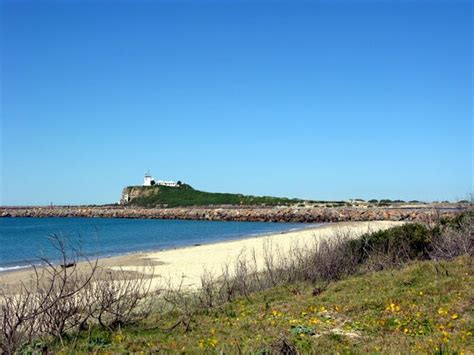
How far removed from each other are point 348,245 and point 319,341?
9.66 m

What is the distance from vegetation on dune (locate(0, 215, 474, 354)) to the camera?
26.9ft

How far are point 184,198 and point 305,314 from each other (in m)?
137

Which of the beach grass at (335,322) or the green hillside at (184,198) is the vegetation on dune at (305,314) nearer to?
the beach grass at (335,322)

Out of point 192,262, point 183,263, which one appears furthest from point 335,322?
point 192,262

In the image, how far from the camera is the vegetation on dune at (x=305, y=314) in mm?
8203

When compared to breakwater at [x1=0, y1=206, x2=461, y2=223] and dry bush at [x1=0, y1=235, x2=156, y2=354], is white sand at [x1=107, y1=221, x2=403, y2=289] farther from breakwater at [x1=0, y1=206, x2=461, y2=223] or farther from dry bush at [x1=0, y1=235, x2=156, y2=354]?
breakwater at [x1=0, y1=206, x2=461, y2=223]

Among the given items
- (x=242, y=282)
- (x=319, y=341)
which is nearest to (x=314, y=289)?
(x=242, y=282)

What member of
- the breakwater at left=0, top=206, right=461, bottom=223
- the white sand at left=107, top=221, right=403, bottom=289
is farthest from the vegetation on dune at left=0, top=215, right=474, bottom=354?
the breakwater at left=0, top=206, right=461, bottom=223

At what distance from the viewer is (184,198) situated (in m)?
147

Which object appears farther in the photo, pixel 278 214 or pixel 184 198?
pixel 184 198

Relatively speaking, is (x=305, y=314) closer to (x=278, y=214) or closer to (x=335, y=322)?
(x=335, y=322)

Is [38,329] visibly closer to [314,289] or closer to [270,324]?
[270,324]

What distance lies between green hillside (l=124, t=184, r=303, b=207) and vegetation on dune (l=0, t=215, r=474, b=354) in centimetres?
11715

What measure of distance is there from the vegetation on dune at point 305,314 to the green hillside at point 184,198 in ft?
384
